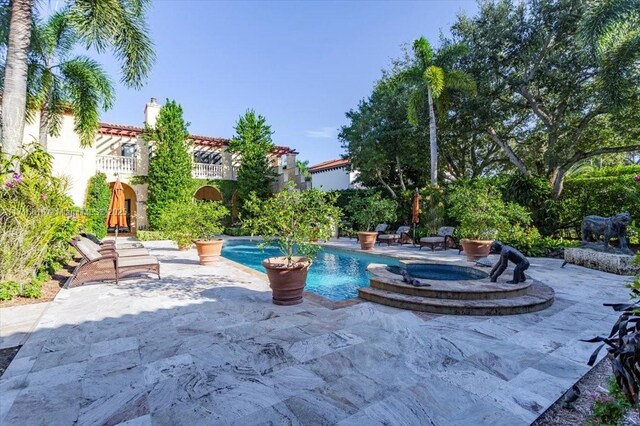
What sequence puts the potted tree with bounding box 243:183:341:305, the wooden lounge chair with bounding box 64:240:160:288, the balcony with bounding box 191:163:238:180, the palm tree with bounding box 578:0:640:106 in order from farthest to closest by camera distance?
the balcony with bounding box 191:163:238:180
the palm tree with bounding box 578:0:640:106
the wooden lounge chair with bounding box 64:240:160:288
the potted tree with bounding box 243:183:341:305

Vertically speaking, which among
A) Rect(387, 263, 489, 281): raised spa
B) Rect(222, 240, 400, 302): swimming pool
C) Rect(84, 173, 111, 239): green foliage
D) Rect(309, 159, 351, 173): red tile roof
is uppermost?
Rect(309, 159, 351, 173): red tile roof

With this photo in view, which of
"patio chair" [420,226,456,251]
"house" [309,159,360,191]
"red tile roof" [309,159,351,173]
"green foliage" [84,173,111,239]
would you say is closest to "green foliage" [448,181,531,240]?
"patio chair" [420,226,456,251]

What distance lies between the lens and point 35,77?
39.9 feet

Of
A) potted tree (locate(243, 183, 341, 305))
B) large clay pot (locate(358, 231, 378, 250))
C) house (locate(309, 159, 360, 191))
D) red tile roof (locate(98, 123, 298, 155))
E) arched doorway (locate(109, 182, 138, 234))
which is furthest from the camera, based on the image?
house (locate(309, 159, 360, 191))

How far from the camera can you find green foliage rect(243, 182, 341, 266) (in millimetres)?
5883

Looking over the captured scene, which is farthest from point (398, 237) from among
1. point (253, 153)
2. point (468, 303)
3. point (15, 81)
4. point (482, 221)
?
point (15, 81)

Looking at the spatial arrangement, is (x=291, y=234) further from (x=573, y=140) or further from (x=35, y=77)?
(x=573, y=140)

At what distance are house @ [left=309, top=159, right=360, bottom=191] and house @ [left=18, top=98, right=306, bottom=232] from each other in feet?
16.8

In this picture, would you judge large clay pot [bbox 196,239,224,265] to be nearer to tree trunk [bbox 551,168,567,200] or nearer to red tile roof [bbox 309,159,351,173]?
tree trunk [bbox 551,168,567,200]

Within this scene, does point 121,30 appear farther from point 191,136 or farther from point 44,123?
point 191,136

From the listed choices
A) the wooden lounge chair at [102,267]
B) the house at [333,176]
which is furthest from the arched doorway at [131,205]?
the wooden lounge chair at [102,267]

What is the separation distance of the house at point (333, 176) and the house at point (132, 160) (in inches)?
202

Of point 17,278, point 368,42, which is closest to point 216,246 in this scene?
point 17,278

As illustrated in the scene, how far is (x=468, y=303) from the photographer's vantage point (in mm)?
5316
